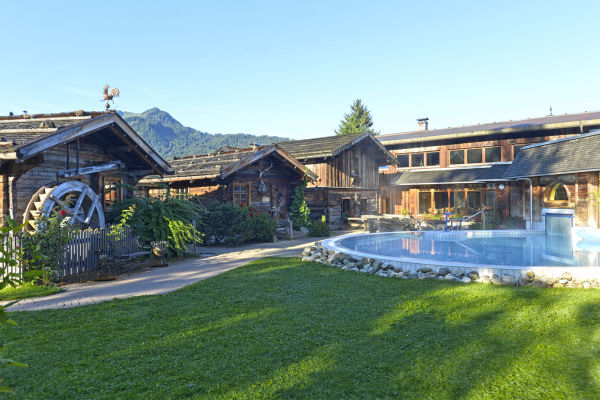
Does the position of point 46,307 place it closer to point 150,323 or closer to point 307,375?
point 150,323

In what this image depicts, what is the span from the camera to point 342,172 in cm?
2708

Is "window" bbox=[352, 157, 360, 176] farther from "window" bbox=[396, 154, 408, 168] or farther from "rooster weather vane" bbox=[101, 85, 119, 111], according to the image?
"rooster weather vane" bbox=[101, 85, 119, 111]

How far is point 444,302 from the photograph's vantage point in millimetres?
7359

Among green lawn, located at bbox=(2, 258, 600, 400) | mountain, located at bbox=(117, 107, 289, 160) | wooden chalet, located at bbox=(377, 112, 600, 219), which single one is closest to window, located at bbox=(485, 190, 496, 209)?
wooden chalet, located at bbox=(377, 112, 600, 219)

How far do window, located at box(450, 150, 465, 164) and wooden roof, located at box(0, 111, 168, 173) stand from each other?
22859 millimetres

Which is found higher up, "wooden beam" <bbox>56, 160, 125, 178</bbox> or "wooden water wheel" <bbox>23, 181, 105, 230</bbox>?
"wooden beam" <bbox>56, 160, 125, 178</bbox>

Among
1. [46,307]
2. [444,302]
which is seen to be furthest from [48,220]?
[444,302]

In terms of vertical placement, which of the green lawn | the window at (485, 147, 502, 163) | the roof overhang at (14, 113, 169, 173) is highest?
the window at (485, 147, 502, 163)

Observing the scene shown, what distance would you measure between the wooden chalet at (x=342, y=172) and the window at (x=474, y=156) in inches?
225

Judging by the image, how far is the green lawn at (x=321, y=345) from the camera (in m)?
4.36

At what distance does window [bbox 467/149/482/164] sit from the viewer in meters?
29.3

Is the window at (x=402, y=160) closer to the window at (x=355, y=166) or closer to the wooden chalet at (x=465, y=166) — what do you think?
the wooden chalet at (x=465, y=166)

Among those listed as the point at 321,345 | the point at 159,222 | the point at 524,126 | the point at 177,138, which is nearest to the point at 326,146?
the point at 524,126

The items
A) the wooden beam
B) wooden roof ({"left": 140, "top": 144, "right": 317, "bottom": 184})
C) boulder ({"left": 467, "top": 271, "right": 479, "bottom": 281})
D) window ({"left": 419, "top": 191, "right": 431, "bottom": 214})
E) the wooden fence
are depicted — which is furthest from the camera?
window ({"left": 419, "top": 191, "right": 431, "bottom": 214})
